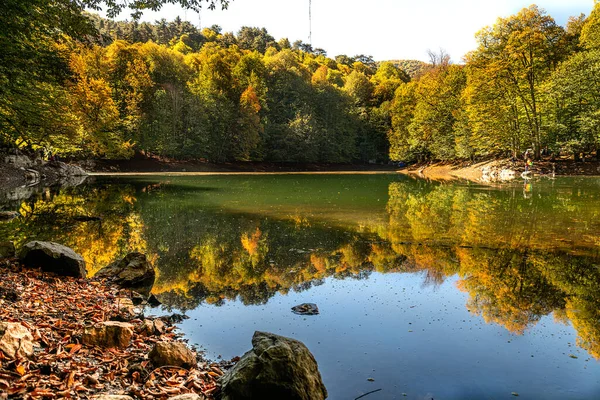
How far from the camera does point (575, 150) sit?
4238 cm

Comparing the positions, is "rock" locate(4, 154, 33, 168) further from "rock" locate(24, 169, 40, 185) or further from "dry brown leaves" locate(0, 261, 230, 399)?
"dry brown leaves" locate(0, 261, 230, 399)

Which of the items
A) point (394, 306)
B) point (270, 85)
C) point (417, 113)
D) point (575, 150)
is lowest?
point (394, 306)

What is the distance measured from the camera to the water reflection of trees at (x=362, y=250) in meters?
7.77

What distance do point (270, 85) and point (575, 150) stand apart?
48415 millimetres

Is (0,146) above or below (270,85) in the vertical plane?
below

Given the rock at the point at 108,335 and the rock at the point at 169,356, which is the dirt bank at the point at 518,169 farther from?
the rock at the point at 108,335

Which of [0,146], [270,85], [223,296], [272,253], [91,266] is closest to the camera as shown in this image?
[223,296]

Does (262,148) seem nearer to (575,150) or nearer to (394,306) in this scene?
(575,150)

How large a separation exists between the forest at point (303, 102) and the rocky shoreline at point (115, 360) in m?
8.91

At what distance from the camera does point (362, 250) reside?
11633 mm

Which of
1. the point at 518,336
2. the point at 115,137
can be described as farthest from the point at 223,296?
the point at 115,137

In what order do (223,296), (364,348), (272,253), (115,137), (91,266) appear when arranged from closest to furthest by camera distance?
(364,348), (223,296), (91,266), (272,253), (115,137)

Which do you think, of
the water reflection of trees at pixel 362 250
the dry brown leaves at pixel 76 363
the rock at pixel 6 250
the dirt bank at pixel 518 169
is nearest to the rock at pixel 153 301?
the water reflection of trees at pixel 362 250

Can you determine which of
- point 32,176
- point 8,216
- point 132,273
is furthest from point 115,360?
point 32,176
